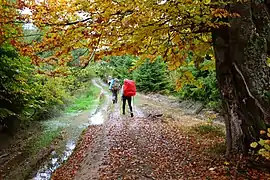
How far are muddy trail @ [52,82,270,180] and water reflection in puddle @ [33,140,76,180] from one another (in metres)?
0.43

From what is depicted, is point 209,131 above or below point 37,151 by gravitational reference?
above

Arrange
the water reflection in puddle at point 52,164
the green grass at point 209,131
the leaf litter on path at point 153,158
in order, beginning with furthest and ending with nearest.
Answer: the green grass at point 209,131 → the water reflection in puddle at point 52,164 → the leaf litter on path at point 153,158

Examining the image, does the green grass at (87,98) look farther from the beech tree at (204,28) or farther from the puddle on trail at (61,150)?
the beech tree at (204,28)

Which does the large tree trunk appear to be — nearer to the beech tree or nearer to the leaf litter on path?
the beech tree

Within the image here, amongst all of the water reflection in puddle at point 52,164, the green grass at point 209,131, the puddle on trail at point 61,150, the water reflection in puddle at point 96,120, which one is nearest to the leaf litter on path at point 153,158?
the green grass at point 209,131

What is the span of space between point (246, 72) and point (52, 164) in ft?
22.3

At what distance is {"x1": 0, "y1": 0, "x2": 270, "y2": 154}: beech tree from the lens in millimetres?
6164

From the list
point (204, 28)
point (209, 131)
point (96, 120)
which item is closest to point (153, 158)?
point (204, 28)

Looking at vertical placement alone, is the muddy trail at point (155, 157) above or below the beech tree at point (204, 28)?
below

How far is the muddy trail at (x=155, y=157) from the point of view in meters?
6.43

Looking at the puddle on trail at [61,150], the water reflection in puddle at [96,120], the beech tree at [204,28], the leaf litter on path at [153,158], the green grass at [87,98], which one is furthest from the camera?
the green grass at [87,98]

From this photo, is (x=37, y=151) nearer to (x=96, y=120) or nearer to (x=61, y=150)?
(x=61, y=150)

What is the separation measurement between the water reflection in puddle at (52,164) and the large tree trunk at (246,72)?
546 centimetres

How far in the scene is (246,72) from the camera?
659 cm
